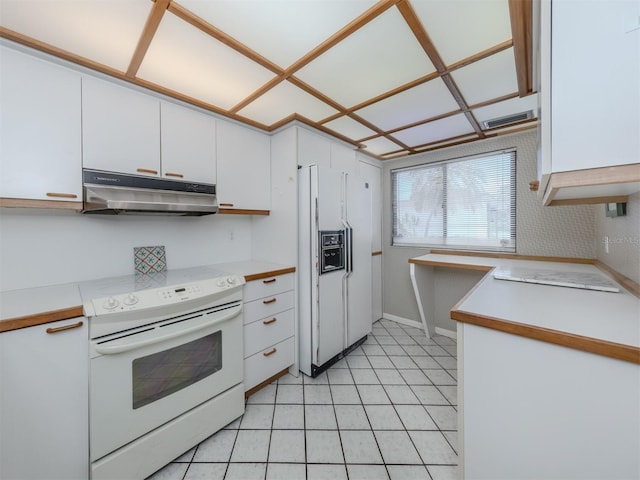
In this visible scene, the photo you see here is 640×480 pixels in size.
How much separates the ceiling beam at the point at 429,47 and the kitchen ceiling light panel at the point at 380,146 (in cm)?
86

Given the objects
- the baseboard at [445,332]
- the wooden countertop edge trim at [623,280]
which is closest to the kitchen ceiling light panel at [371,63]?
the wooden countertop edge trim at [623,280]

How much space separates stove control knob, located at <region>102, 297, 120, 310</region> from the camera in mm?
1167

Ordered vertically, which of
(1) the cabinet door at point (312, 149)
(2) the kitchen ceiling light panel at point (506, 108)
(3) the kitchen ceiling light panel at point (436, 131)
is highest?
(3) the kitchen ceiling light panel at point (436, 131)

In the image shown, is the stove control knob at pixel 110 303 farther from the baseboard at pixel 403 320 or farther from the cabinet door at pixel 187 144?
the baseboard at pixel 403 320

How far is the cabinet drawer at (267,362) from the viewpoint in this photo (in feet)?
6.07

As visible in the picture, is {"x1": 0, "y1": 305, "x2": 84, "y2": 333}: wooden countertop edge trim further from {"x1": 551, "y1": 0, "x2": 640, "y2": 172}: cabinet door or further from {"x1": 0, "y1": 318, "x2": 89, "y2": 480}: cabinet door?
{"x1": 551, "y1": 0, "x2": 640, "y2": 172}: cabinet door

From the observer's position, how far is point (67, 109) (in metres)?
1.38

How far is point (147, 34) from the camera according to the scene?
1186 millimetres

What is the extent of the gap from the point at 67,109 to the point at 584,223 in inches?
156

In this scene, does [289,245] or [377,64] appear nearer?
[377,64]

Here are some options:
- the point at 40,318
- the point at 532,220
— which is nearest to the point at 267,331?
the point at 40,318

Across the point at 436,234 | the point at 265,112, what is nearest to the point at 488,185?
the point at 436,234

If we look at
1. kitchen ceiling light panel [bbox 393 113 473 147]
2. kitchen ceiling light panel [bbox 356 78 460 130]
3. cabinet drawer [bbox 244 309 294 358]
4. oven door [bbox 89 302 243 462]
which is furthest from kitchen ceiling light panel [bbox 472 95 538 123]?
oven door [bbox 89 302 243 462]

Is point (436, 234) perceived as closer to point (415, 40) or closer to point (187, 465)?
point (415, 40)
